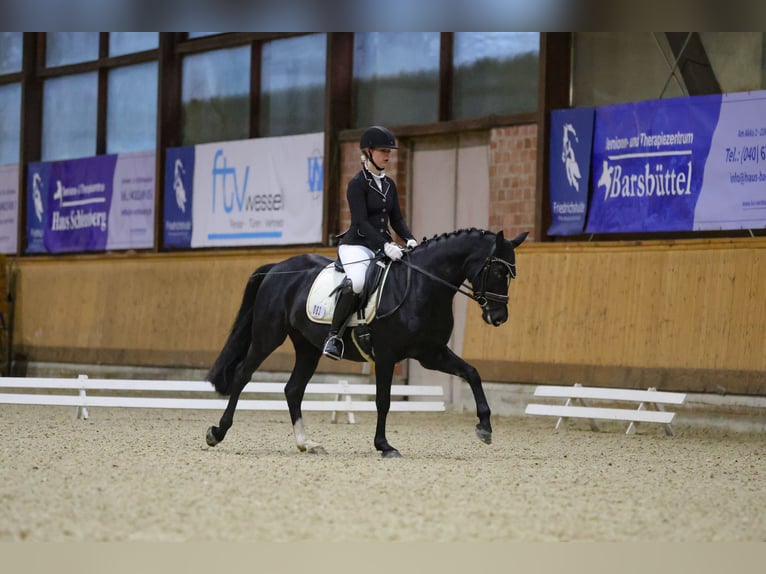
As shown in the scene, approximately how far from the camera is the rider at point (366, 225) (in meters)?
8.39

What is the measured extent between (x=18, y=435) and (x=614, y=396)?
548 centimetres

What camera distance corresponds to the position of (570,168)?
13.5 meters

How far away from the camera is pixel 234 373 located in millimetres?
9164

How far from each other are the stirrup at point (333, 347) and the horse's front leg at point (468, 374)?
1.89ft

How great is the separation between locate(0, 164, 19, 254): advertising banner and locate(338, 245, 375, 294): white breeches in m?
12.9

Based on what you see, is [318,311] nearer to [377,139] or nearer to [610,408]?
[377,139]

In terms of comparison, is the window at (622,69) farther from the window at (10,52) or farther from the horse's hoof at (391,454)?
the window at (10,52)

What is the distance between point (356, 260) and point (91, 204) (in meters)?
11.3

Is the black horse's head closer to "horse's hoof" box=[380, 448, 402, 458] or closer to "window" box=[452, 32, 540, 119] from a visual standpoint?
"horse's hoof" box=[380, 448, 402, 458]

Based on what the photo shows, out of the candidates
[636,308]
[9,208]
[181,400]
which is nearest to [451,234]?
[636,308]

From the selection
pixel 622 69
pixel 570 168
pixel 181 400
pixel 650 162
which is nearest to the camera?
pixel 181 400

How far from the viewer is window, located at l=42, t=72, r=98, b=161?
64.1 feet

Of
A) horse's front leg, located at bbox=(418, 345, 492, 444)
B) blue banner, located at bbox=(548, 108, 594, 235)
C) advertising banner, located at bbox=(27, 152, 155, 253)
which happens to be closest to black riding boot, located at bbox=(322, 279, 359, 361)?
horse's front leg, located at bbox=(418, 345, 492, 444)

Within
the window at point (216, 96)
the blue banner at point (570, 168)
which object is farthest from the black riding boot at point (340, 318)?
the window at point (216, 96)
